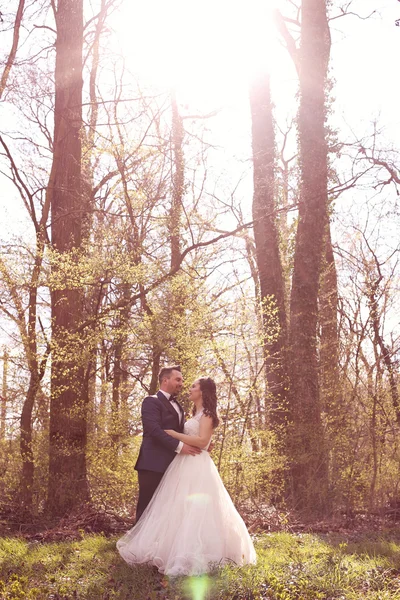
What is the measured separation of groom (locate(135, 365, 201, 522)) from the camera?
6359mm

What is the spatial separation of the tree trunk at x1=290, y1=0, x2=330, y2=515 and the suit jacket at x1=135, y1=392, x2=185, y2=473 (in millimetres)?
4608

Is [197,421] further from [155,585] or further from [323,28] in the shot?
[323,28]

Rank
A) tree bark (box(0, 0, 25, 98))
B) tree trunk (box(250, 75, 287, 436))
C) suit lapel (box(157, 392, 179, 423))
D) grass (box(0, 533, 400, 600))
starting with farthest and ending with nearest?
tree trunk (box(250, 75, 287, 436))
tree bark (box(0, 0, 25, 98))
suit lapel (box(157, 392, 179, 423))
grass (box(0, 533, 400, 600))

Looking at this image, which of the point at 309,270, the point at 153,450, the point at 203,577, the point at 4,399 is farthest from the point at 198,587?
the point at 309,270

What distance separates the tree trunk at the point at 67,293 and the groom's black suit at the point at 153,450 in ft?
10.7

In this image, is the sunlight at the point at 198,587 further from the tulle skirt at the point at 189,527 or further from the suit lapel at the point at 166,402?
the suit lapel at the point at 166,402

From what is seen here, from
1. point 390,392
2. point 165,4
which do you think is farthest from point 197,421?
point 165,4

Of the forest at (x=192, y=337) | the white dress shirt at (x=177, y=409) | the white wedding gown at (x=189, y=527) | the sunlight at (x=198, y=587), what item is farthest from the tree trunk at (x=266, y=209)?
the sunlight at (x=198, y=587)

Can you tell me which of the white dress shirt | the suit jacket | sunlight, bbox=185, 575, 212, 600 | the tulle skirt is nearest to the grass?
sunlight, bbox=185, 575, 212, 600

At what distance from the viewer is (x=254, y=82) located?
14.1m

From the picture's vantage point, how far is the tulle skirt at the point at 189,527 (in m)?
5.76

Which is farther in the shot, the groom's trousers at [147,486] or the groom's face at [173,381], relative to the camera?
the groom's face at [173,381]

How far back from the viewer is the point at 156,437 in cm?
628

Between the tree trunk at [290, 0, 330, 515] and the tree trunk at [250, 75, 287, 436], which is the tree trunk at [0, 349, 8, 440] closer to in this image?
the tree trunk at [290, 0, 330, 515]
